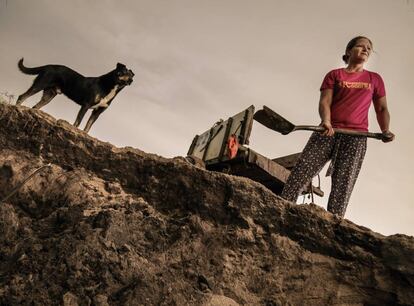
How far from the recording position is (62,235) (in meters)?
1.70

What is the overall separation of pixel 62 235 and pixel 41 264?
0.16 m

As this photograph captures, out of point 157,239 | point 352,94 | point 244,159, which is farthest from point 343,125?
point 244,159

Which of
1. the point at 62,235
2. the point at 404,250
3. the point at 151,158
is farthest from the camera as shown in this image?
the point at 151,158

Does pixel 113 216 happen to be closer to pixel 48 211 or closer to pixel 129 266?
pixel 129 266

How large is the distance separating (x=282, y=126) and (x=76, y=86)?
3.99 metres

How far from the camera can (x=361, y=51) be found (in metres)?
2.74

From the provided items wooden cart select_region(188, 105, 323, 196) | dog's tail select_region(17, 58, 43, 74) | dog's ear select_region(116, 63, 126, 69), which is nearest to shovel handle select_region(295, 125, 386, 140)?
wooden cart select_region(188, 105, 323, 196)

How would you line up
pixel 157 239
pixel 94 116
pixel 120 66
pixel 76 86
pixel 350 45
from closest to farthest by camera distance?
pixel 157 239 → pixel 350 45 → pixel 76 86 → pixel 94 116 → pixel 120 66

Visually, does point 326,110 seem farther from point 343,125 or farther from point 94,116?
point 94,116

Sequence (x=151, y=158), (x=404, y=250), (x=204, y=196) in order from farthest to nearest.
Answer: (x=151, y=158), (x=204, y=196), (x=404, y=250)

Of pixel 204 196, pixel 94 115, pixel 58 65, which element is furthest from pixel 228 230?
pixel 58 65

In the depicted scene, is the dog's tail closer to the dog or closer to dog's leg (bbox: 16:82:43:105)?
the dog

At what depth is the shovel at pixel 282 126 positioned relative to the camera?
254 cm

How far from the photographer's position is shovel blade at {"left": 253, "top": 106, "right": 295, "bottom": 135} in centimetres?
257
